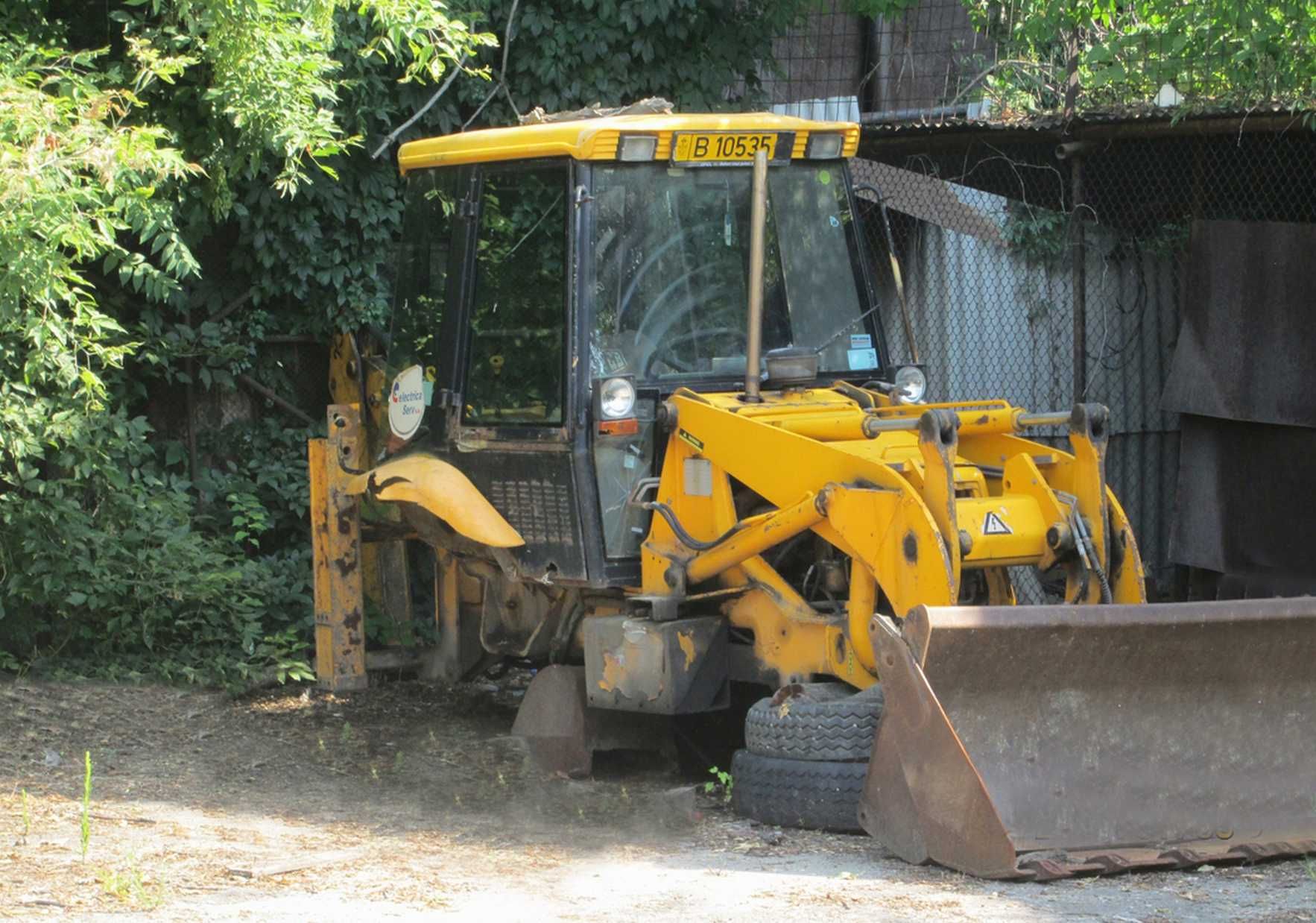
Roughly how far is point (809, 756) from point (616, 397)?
1574 millimetres

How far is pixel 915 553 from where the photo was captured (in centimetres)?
577

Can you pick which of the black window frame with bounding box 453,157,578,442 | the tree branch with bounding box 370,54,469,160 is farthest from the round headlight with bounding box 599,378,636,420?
the tree branch with bounding box 370,54,469,160

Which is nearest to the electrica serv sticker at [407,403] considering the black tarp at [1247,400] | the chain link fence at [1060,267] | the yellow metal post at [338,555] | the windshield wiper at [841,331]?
the yellow metal post at [338,555]

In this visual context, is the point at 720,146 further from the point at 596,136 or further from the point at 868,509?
the point at 868,509

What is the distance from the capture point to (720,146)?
274 inches

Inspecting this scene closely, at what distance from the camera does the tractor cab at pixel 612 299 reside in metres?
6.78

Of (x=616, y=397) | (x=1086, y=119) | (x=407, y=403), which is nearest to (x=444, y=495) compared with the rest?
(x=407, y=403)

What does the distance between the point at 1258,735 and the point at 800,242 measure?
2633mm

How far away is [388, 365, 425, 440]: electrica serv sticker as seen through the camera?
7.56 meters

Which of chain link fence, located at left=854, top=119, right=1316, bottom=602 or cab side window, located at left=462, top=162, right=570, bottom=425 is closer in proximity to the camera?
cab side window, located at left=462, top=162, right=570, bottom=425

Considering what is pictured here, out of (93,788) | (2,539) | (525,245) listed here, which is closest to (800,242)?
(525,245)

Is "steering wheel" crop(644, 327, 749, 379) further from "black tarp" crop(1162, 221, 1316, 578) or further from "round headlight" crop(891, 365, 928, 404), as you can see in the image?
"black tarp" crop(1162, 221, 1316, 578)

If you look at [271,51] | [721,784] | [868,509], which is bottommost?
[721,784]

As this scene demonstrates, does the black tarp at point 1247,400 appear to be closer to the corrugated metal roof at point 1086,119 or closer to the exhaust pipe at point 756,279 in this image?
the corrugated metal roof at point 1086,119
